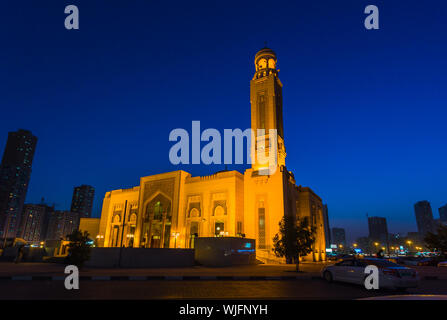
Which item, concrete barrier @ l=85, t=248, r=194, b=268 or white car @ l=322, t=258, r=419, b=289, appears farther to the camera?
concrete barrier @ l=85, t=248, r=194, b=268

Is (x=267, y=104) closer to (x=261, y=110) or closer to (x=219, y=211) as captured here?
(x=261, y=110)

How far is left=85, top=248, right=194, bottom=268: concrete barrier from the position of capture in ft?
63.0

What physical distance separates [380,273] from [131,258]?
1603cm

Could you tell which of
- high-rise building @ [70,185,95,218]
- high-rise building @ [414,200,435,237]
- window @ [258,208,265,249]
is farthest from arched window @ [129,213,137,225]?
high-rise building @ [414,200,435,237]

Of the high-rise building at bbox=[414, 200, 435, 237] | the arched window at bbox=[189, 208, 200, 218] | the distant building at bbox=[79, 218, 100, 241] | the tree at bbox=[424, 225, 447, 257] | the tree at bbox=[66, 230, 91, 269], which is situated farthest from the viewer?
the high-rise building at bbox=[414, 200, 435, 237]

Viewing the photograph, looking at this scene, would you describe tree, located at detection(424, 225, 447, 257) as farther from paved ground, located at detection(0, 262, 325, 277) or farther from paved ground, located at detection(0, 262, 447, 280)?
paved ground, located at detection(0, 262, 325, 277)

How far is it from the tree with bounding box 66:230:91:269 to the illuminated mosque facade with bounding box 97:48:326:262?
17031 mm

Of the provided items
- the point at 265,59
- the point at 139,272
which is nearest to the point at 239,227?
the point at 139,272

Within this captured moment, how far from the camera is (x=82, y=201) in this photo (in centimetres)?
15588
